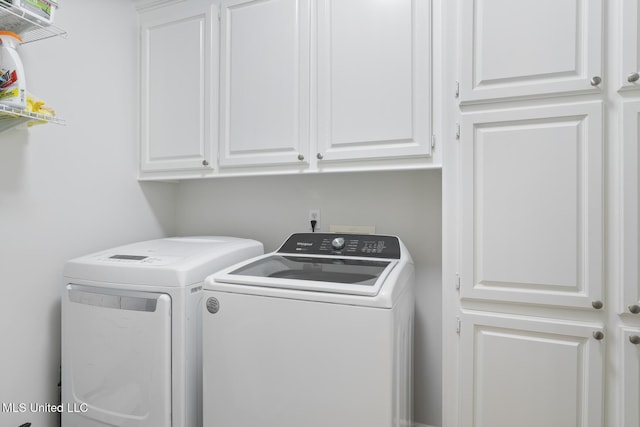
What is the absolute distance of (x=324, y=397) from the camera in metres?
1.18

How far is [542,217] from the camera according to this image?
120 cm

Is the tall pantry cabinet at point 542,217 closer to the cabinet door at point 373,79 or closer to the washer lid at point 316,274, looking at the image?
the cabinet door at point 373,79

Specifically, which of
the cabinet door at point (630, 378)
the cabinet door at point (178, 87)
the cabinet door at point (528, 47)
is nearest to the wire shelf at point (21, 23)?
the cabinet door at point (178, 87)

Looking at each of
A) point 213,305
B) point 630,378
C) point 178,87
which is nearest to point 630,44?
point 630,378

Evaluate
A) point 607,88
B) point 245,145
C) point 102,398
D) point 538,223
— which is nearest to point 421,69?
point 607,88

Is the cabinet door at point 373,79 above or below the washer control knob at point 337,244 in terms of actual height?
above

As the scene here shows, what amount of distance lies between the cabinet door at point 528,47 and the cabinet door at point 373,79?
0.19 metres

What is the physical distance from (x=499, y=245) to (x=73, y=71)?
2.04m

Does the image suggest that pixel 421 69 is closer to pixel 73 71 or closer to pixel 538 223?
pixel 538 223

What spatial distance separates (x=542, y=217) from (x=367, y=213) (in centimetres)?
86

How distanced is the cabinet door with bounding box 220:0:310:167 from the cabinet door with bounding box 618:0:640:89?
1.14 m

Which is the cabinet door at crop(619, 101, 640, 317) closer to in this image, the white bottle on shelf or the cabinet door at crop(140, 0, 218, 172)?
the cabinet door at crop(140, 0, 218, 172)

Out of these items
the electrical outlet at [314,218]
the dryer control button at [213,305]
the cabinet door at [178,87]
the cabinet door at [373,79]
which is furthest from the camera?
the electrical outlet at [314,218]

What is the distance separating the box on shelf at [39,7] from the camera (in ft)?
3.98
